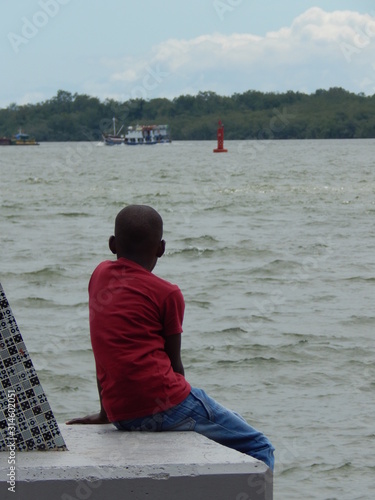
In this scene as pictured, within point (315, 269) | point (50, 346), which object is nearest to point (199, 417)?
point (50, 346)

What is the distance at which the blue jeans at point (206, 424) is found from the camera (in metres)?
3.13

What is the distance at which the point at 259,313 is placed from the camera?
36.5 ft

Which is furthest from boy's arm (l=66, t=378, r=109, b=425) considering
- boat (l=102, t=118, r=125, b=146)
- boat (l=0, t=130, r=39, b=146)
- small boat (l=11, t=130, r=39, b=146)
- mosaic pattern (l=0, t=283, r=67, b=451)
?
boat (l=0, t=130, r=39, b=146)

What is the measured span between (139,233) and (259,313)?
8.04m

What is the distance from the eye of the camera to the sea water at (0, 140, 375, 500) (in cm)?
663

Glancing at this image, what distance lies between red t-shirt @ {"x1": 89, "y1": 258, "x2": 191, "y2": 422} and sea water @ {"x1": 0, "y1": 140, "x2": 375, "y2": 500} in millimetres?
2645

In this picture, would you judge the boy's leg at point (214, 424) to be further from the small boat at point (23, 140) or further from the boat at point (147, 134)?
the small boat at point (23, 140)

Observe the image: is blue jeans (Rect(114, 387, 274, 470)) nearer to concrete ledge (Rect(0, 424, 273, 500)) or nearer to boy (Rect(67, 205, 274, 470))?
boy (Rect(67, 205, 274, 470))

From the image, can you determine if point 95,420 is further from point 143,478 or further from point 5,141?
point 5,141

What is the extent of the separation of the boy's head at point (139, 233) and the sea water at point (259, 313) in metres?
2.77

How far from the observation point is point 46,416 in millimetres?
2938

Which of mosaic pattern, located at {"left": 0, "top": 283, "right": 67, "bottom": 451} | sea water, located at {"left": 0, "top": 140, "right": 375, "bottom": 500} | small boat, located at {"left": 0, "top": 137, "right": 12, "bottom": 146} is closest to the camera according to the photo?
mosaic pattern, located at {"left": 0, "top": 283, "right": 67, "bottom": 451}

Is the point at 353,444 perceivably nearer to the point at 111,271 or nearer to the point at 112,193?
the point at 111,271

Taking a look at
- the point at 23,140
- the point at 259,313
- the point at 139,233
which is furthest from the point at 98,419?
the point at 23,140
